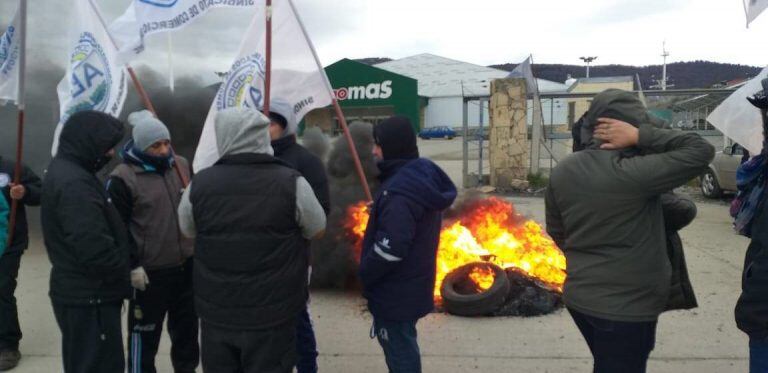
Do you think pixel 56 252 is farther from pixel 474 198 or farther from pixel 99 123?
pixel 474 198

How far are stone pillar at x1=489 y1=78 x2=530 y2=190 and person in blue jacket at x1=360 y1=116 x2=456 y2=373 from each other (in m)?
10.7

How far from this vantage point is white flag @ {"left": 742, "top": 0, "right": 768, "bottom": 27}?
11.1ft

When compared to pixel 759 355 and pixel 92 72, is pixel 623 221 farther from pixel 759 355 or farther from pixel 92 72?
pixel 92 72

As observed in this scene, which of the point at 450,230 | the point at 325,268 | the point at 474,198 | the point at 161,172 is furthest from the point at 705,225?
the point at 161,172

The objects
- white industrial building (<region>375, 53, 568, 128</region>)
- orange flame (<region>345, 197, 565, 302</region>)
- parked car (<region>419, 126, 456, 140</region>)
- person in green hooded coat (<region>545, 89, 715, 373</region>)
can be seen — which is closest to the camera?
person in green hooded coat (<region>545, 89, 715, 373</region>)

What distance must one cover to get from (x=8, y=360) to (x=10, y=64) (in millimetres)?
2226

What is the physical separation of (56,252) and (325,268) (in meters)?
3.25

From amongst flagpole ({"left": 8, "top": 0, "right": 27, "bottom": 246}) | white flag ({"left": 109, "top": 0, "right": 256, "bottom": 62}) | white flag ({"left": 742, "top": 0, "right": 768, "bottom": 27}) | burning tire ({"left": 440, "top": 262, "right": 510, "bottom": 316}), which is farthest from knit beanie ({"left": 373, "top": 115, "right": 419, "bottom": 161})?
flagpole ({"left": 8, "top": 0, "right": 27, "bottom": 246})

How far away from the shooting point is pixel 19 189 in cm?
403

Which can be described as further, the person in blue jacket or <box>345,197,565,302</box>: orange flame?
<box>345,197,565,302</box>: orange flame

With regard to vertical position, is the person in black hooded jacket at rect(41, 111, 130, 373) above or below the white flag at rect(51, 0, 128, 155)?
below

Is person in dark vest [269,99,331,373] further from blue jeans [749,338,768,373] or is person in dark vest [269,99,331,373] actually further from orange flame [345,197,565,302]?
blue jeans [749,338,768,373]

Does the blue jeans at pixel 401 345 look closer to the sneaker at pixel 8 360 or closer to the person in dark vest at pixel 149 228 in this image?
the person in dark vest at pixel 149 228

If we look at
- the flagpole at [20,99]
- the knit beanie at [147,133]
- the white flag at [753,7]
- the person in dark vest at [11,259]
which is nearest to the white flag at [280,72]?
the knit beanie at [147,133]
